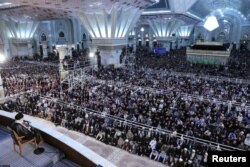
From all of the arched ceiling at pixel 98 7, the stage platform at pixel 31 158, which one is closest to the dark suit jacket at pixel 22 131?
the stage platform at pixel 31 158

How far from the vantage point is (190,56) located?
3005 centimetres

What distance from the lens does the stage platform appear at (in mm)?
3871

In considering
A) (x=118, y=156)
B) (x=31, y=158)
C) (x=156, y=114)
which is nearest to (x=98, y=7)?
(x=156, y=114)

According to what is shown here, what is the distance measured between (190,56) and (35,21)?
2599 centimetres

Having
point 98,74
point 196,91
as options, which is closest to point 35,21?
point 98,74

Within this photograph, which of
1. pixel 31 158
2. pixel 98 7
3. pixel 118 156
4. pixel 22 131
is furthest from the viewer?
pixel 98 7

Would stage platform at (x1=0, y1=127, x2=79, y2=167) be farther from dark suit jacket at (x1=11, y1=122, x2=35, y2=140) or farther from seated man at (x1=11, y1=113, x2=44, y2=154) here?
dark suit jacket at (x1=11, y1=122, x2=35, y2=140)

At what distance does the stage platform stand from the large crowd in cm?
477

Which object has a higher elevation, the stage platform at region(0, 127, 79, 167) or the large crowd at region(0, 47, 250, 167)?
the stage platform at region(0, 127, 79, 167)

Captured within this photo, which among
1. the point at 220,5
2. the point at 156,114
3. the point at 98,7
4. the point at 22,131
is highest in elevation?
the point at 220,5

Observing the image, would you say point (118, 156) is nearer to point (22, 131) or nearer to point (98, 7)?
point (22, 131)

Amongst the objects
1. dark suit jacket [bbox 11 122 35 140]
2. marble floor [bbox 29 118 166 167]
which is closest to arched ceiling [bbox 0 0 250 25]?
marble floor [bbox 29 118 166 167]

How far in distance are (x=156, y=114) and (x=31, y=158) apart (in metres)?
7.37

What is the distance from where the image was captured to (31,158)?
4.04 meters
